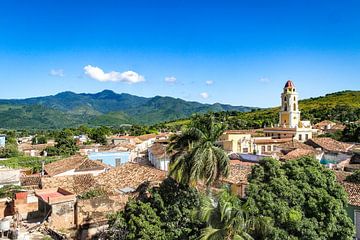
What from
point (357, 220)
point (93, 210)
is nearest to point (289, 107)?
point (357, 220)

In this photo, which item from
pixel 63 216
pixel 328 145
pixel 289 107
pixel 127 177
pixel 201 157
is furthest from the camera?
pixel 289 107

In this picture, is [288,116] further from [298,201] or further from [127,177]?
[298,201]

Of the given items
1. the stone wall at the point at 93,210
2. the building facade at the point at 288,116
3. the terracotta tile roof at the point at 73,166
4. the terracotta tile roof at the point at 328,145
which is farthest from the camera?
the building facade at the point at 288,116

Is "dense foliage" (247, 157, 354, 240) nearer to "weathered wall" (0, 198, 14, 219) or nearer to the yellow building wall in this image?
"weathered wall" (0, 198, 14, 219)

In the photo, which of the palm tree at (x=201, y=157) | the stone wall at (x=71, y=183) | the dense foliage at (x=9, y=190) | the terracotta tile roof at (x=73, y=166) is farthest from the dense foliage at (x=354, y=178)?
the dense foliage at (x=9, y=190)

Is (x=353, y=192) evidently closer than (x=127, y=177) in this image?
Yes

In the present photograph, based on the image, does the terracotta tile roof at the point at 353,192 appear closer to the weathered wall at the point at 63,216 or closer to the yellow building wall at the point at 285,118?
the weathered wall at the point at 63,216

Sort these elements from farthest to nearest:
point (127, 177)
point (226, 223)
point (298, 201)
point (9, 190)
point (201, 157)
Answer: point (9, 190) < point (127, 177) < point (201, 157) < point (298, 201) < point (226, 223)

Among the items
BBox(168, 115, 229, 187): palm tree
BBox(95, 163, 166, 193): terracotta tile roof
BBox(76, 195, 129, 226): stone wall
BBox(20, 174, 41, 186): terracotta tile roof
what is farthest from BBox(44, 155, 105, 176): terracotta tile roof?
BBox(168, 115, 229, 187): palm tree
